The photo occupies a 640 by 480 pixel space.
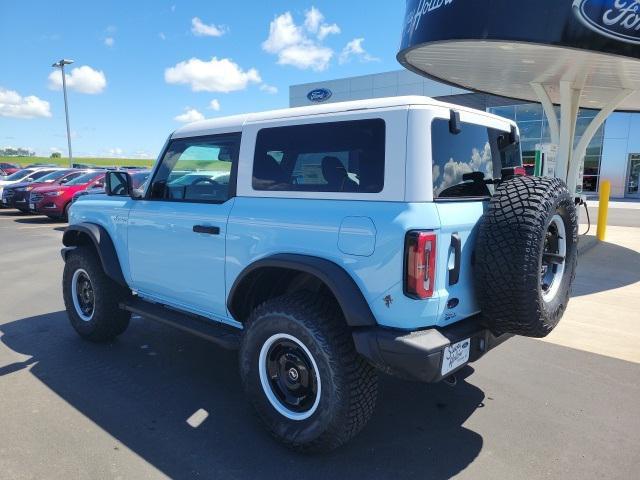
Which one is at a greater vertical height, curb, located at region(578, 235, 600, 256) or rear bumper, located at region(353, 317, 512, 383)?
rear bumper, located at region(353, 317, 512, 383)

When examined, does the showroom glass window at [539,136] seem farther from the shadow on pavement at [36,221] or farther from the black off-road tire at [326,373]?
the black off-road tire at [326,373]

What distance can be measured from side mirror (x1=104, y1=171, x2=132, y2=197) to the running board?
97cm

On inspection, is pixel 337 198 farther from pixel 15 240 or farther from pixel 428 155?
pixel 15 240

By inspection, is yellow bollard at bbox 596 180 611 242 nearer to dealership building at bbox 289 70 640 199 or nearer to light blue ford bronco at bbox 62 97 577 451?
light blue ford bronco at bbox 62 97 577 451

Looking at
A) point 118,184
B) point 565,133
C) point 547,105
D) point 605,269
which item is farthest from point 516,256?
point 547,105

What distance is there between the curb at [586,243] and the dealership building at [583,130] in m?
15.4

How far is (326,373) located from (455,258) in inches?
37.0

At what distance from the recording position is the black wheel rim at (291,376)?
111 inches

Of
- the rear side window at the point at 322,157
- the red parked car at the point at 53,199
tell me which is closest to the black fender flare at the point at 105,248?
the rear side window at the point at 322,157

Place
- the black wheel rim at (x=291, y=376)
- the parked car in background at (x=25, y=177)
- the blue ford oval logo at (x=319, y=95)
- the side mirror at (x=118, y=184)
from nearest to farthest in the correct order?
1. the black wheel rim at (x=291, y=376)
2. the side mirror at (x=118, y=184)
3. the parked car in background at (x=25, y=177)
4. the blue ford oval logo at (x=319, y=95)

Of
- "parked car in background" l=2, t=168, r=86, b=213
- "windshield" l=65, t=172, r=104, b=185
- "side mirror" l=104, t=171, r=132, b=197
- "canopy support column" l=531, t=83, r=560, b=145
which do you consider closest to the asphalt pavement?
"side mirror" l=104, t=171, r=132, b=197

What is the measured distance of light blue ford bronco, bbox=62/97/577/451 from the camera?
2.46 metres

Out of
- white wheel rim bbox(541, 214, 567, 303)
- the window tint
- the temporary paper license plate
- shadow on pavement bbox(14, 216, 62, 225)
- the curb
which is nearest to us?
the temporary paper license plate

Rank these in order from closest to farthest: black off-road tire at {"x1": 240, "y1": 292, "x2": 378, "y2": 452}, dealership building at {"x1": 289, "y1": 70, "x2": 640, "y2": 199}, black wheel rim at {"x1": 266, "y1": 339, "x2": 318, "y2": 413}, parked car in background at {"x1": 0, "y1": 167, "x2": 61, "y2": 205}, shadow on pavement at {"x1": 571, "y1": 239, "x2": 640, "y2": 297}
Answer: black off-road tire at {"x1": 240, "y1": 292, "x2": 378, "y2": 452} < black wheel rim at {"x1": 266, "y1": 339, "x2": 318, "y2": 413} < shadow on pavement at {"x1": 571, "y1": 239, "x2": 640, "y2": 297} < parked car in background at {"x1": 0, "y1": 167, "x2": 61, "y2": 205} < dealership building at {"x1": 289, "y1": 70, "x2": 640, "y2": 199}
